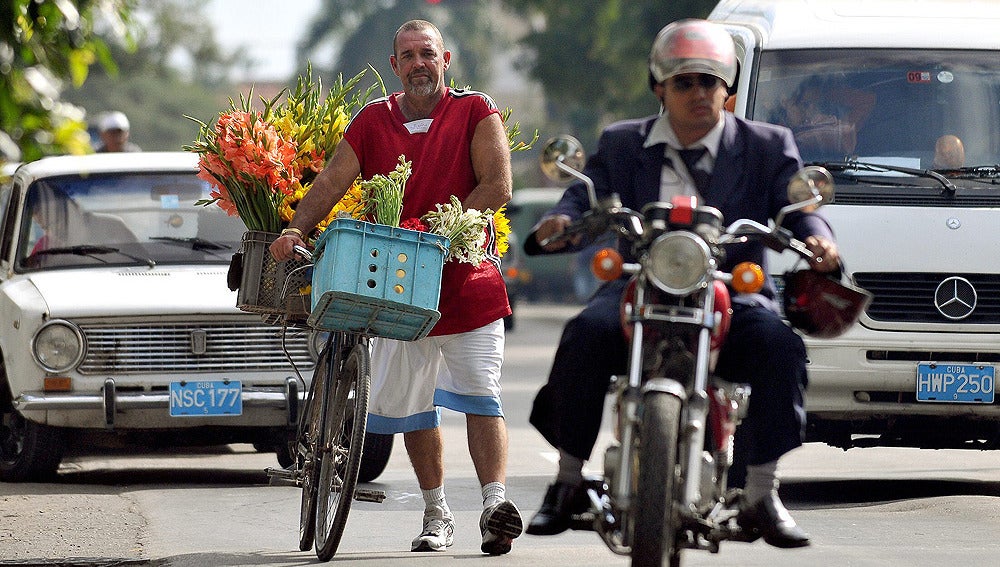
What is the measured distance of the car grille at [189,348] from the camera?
34.0 ft

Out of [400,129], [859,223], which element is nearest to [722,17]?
[859,223]

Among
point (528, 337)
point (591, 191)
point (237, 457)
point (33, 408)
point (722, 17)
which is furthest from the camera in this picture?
point (528, 337)

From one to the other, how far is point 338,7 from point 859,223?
95.9m

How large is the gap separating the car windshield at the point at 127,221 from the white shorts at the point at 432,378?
12.5 ft

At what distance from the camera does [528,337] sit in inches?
1213

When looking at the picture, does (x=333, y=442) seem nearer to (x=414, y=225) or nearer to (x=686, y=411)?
(x=414, y=225)

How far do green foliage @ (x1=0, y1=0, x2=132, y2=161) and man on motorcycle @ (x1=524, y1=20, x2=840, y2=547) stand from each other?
4.99 feet

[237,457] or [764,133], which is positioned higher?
[764,133]

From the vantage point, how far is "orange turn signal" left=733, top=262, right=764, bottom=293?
220 inches

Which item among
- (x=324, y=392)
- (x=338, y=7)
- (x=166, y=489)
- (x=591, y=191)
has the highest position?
(x=338, y=7)

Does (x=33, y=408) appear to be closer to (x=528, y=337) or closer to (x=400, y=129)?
(x=400, y=129)

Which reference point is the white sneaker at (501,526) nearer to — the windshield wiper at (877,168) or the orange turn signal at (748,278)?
the orange turn signal at (748,278)

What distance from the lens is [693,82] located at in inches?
234

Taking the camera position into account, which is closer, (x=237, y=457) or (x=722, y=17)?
(x=722, y=17)
